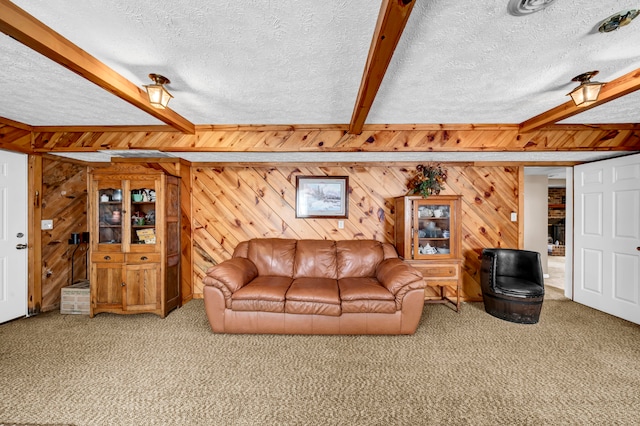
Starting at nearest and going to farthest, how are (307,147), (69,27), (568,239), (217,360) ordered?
(69,27), (217,360), (307,147), (568,239)

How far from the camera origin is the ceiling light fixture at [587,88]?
2.01 metres

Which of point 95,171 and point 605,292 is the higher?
point 95,171

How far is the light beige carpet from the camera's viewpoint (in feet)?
5.94

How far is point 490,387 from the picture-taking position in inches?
82.1

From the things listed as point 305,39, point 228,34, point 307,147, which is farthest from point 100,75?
point 307,147

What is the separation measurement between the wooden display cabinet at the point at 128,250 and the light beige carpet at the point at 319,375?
290 millimetres

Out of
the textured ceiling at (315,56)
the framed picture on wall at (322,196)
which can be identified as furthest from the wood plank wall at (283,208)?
the textured ceiling at (315,56)

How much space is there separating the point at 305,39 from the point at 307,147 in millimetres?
1585

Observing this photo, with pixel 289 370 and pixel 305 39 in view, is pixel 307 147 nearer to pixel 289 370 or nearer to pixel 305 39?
pixel 305 39

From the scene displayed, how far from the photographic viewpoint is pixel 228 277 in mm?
3012

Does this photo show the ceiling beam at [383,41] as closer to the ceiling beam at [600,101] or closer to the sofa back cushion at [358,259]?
the ceiling beam at [600,101]

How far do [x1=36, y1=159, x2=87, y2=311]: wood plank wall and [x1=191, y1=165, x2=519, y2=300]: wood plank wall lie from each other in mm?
1712

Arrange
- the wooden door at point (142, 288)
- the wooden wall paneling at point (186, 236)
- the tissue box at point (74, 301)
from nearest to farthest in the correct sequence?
the wooden door at point (142, 288) < the tissue box at point (74, 301) < the wooden wall paneling at point (186, 236)

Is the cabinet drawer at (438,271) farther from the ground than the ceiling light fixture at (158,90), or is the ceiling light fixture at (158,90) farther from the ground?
the ceiling light fixture at (158,90)
